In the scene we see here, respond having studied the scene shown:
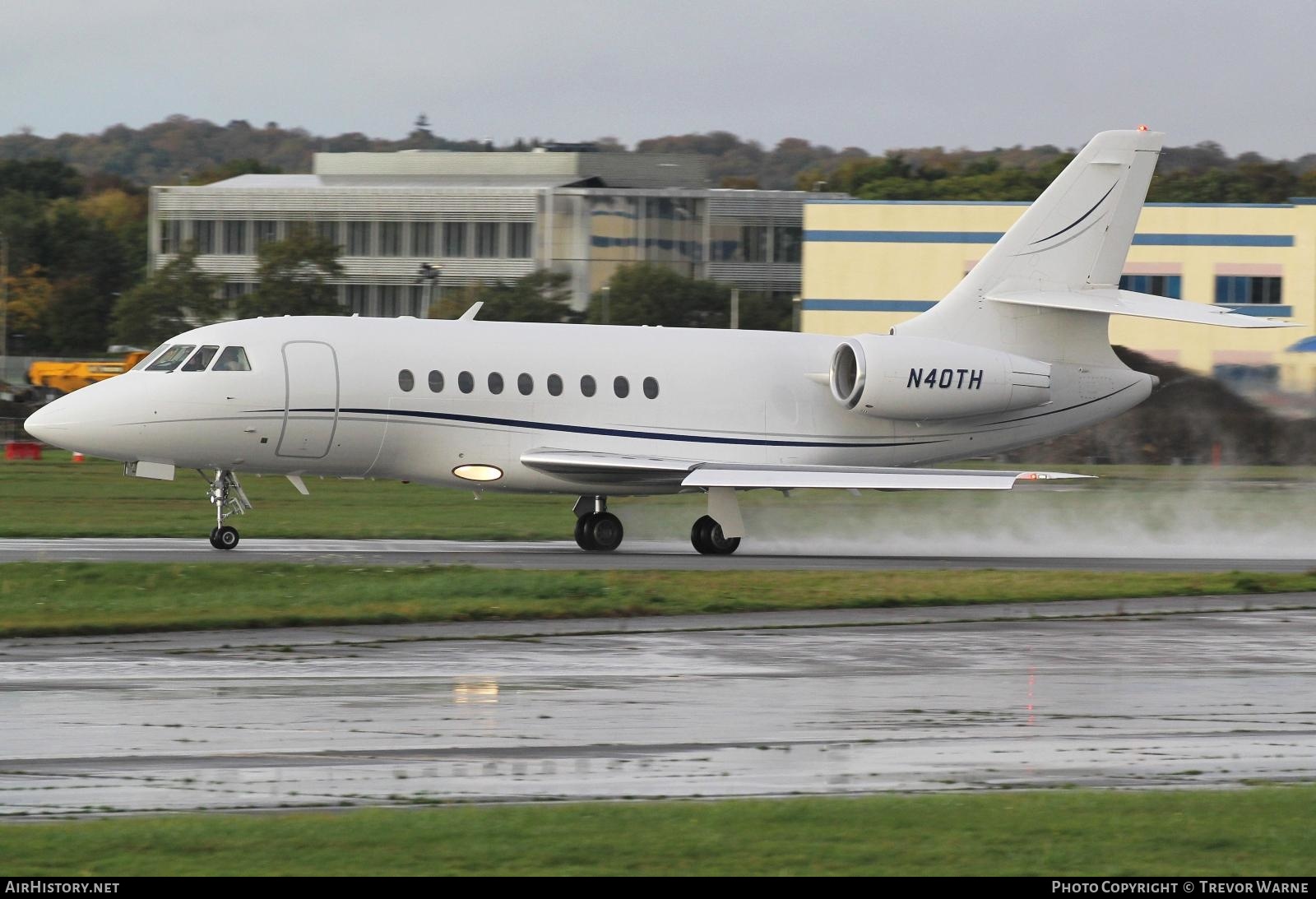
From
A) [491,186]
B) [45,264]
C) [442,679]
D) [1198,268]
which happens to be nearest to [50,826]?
[442,679]

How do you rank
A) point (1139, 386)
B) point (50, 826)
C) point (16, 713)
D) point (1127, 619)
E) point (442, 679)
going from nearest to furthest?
point (50, 826)
point (16, 713)
point (442, 679)
point (1127, 619)
point (1139, 386)

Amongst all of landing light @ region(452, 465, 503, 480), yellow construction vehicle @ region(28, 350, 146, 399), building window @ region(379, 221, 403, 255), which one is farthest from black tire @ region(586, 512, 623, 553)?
building window @ region(379, 221, 403, 255)

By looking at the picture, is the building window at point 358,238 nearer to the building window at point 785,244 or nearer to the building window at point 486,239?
the building window at point 486,239

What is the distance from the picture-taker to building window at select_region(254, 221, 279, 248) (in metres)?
109

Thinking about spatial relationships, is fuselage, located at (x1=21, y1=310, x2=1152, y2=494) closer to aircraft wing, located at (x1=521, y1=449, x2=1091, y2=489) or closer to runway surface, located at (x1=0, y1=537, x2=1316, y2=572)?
aircraft wing, located at (x1=521, y1=449, x2=1091, y2=489)

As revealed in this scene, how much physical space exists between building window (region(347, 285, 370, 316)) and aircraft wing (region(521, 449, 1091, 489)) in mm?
84110

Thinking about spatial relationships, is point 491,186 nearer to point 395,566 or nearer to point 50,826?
point 395,566

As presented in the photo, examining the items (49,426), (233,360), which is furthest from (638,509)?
(49,426)

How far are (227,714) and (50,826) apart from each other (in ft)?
11.5

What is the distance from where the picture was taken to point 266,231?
109m

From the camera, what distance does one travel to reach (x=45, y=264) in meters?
118

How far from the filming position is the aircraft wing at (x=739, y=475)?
1053 inches

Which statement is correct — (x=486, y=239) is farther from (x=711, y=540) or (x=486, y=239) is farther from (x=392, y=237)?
(x=711, y=540)

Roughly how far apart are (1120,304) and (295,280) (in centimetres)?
5772
